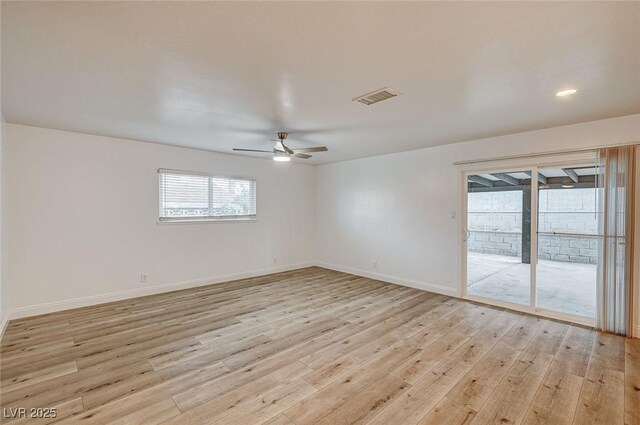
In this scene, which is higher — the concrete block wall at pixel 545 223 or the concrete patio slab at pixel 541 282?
the concrete block wall at pixel 545 223

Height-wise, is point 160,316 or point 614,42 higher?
point 614,42

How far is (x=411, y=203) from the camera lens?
5359mm

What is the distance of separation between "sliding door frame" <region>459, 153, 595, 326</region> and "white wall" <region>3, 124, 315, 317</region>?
409cm

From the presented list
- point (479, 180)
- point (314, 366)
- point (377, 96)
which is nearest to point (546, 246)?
point (479, 180)

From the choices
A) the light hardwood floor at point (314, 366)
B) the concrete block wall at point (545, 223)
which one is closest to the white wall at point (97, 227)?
the light hardwood floor at point (314, 366)

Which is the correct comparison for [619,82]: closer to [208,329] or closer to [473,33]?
[473,33]

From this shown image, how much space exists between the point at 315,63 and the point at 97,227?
4.19m

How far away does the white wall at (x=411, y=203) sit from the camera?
152 inches

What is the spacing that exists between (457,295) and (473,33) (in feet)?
13.3

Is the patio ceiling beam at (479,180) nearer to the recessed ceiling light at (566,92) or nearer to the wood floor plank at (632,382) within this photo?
the recessed ceiling light at (566,92)

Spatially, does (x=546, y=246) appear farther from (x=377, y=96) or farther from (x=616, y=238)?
(x=377, y=96)

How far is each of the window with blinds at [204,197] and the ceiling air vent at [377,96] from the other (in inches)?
144

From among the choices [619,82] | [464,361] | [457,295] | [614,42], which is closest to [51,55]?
[614,42]

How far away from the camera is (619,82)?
8.08 feet
